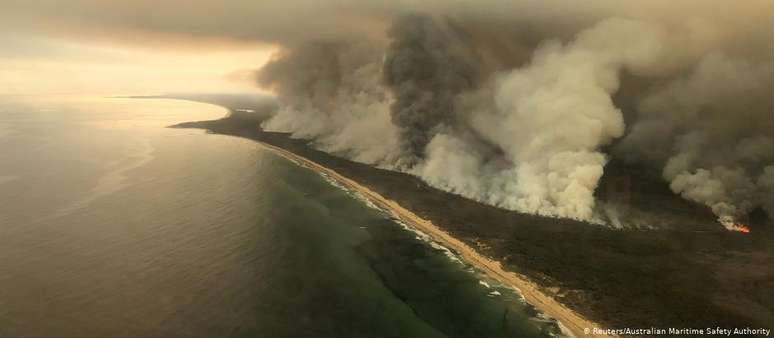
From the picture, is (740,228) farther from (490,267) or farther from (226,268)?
(226,268)

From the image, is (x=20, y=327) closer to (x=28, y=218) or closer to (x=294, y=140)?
(x=28, y=218)

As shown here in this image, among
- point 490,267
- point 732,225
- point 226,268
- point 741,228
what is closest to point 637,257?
point 490,267

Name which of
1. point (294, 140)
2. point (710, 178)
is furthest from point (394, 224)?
point (294, 140)

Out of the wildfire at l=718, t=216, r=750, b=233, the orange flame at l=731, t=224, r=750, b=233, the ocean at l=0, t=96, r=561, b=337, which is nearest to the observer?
the ocean at l=0, t=96, r=561, b=337

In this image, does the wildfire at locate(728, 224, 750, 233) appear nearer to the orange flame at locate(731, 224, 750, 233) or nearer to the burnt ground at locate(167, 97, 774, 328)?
the orange flame at locate(731, 224, 750, 233)

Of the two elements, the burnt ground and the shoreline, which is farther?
the burnt ground

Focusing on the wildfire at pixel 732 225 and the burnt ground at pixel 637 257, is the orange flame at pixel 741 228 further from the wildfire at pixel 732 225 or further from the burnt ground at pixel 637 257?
the burnt ground at pixel 637 257

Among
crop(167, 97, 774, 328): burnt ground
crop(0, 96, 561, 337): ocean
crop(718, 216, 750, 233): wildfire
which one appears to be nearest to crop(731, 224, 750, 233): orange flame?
crop(718, 216, 750, 233): wildfire

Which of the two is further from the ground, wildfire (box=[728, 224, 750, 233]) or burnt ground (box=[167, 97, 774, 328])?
wildfire (box=[728, 224, 750, 233])
